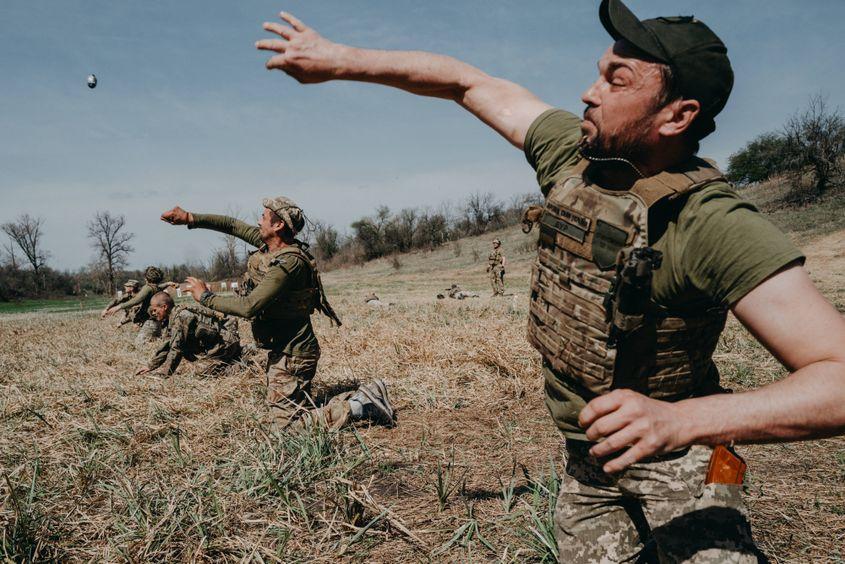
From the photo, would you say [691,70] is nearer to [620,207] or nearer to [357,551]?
[620,207]

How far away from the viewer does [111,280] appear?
190 ft

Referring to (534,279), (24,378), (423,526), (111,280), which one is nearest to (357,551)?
(423,526)

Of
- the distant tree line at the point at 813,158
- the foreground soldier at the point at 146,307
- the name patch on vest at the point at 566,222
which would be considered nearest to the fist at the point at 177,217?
the foreground soldier at the point at 146,307

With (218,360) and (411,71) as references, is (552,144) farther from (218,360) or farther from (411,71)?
(218,360)

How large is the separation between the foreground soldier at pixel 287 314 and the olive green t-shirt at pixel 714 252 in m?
3.21

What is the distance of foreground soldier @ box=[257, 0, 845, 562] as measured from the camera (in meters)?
1.11

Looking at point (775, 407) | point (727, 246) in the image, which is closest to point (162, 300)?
point (727, 246)

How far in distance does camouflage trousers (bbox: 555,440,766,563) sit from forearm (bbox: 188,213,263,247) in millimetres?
4936

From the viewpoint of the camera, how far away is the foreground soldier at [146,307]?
962 centimetres

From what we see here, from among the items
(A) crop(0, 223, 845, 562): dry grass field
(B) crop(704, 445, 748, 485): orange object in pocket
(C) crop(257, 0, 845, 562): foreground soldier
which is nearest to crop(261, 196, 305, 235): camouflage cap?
(A) crop(0, 223, 845, 562): dry grass field

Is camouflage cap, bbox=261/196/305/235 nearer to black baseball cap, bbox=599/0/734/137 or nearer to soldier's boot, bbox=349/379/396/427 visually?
soldier's boot, bbox=349/379/396/427

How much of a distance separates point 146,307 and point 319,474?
367 inches

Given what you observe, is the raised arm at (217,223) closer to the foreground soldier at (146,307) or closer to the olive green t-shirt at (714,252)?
the foreground soldier at (146,307)

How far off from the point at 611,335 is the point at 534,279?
0.44m
